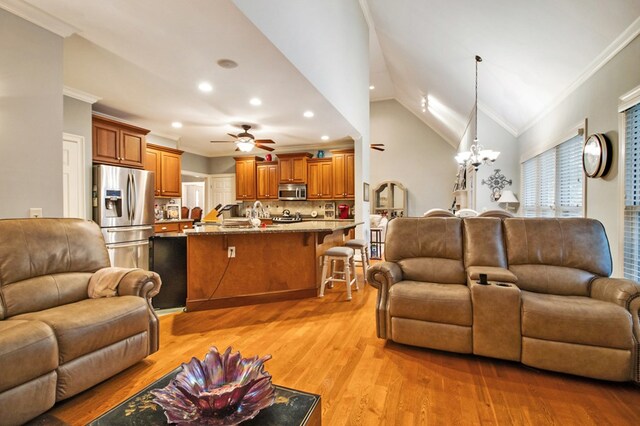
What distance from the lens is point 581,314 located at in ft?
6.64

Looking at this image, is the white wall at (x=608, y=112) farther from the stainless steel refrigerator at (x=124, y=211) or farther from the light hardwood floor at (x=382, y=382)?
the stainless steel refrigerator at (x=124, y=211)

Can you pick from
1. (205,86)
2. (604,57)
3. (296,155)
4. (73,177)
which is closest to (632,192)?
(604,57)

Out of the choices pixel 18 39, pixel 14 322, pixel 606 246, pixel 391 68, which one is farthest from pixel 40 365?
pixel 391 68

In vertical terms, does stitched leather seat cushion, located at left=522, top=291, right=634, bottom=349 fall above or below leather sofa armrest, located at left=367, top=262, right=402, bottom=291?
below

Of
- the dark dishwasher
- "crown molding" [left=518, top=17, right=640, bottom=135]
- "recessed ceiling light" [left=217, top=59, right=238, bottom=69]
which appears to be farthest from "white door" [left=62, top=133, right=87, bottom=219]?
"crown molding" [left=518, top=17, right=640, bottom=135]

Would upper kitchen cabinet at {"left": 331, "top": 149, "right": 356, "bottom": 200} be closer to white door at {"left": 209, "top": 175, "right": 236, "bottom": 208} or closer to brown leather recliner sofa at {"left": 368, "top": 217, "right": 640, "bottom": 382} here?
white door at {"left": 209, "top": 175, "right": 236, "bottom": 208}

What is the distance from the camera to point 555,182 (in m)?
4.15

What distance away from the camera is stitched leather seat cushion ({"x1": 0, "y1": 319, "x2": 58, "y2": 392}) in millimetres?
1461

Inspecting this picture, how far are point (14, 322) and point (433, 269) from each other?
3.00m

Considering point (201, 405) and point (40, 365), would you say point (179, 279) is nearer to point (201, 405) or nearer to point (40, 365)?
point (40, 365)

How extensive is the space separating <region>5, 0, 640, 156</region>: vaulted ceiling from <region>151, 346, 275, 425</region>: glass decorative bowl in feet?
7.39

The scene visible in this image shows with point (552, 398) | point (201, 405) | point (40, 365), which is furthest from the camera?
point (552, 398)

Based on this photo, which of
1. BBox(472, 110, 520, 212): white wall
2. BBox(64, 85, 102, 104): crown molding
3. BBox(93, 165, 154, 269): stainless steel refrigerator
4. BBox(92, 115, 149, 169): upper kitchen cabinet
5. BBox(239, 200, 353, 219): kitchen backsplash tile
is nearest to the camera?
BBox(64, 85, 102, 104): crown molding

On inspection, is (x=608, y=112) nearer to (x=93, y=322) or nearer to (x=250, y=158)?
(x=93, y=322)
